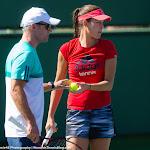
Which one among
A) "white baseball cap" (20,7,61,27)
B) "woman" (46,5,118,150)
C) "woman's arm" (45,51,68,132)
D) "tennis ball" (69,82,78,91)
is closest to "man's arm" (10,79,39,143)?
"white baseball cap" (20,7,61,27)

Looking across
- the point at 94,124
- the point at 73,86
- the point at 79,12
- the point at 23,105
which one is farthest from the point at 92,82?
the point at 23,105

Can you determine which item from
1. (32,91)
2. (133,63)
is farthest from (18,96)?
(133,63)

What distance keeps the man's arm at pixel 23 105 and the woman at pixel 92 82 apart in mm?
789

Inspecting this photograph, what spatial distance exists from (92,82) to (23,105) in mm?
1018

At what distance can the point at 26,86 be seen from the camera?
3.18m

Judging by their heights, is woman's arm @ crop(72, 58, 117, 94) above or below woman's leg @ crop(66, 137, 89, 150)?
above

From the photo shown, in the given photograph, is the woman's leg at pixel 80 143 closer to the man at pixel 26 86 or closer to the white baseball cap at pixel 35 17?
the man at pixel 26 86

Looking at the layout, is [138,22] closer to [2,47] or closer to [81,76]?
[2,47]

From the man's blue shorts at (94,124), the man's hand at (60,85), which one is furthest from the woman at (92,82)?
the man's hand at (60,85)

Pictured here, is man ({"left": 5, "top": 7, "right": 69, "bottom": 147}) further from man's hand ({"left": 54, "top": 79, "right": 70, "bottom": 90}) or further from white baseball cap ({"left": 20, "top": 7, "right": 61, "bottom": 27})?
man's hand ({"left": 54, "top": 79, "right": 70, "bottom": 90})

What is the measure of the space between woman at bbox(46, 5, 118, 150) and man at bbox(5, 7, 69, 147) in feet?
2.16

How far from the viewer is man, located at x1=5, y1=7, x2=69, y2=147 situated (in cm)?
309

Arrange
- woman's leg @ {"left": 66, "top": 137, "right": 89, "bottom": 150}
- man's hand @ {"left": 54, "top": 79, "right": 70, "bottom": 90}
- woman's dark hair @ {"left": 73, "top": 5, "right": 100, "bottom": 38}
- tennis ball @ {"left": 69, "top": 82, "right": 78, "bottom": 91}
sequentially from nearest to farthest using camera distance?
man's hand @ {"left": 54, "top": 79, "right": 70, "bottom": 90}, tennis ball @ {"left": 69, "top": 82, "right": 78, "bottom": 91}, woman's leg @ {"left": 66, "top": 137, "right": 89, "bottom": 150}, woman's dark hair @ {"left": 73, "top": 5, "right": 100, "bottom": 38}

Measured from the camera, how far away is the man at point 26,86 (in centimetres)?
309
